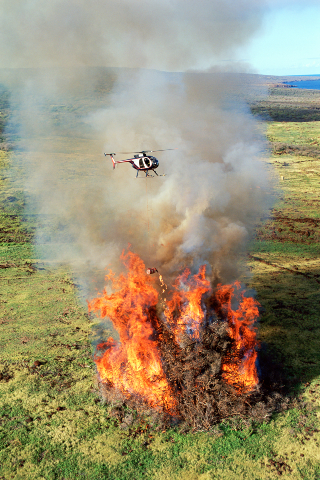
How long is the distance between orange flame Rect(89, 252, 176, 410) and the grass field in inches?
48.2

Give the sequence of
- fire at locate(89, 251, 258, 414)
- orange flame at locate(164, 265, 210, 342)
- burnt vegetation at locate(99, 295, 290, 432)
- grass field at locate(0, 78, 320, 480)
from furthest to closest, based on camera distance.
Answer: orange flame at locate(164, 265, 210, 342) < fire at locate(89, 251, 258, 414) < burnt vegetation at locate(99, 295, 290, 432) < grass field at locate(0, 78, 320, 480)

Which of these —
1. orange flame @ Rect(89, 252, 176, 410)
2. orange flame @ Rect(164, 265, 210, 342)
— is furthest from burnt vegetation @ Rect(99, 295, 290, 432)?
orange flame @ Rect(164, 265, 210, 342)

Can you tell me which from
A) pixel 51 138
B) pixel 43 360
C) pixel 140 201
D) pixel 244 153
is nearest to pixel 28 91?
pixel 51 138

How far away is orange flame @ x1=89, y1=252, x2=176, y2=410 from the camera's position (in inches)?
782

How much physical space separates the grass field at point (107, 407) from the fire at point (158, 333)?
140 cm

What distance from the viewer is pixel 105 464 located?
55.1 feet

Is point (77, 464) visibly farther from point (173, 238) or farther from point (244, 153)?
point (244, 153)

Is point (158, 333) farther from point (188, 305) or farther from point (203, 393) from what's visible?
point (203, 393)

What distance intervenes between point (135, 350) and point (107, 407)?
10.4 feet

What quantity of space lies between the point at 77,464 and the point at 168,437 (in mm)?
4232

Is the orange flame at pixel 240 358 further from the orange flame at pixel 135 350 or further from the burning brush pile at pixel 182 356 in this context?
the orange flame at pixel 135 350

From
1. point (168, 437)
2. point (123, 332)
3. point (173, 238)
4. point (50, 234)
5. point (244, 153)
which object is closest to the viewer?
point (168, 437)

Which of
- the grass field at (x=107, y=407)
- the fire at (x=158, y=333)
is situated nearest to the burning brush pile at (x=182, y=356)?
the fire at (x=158, y=333)

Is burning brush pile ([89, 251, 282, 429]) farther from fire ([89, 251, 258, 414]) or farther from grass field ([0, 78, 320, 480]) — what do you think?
grass field ([0, 78, 320, 480])
